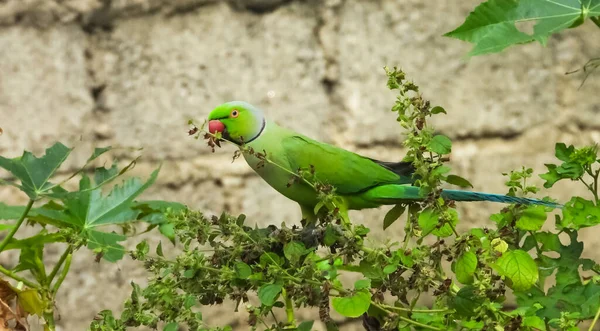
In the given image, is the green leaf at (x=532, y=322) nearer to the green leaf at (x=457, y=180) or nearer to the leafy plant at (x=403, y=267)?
the leafy plant at (x=403, y=267)

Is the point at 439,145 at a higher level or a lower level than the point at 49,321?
higher

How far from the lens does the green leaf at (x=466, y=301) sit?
0.51 meters

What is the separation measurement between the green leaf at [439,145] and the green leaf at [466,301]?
0.34 ft

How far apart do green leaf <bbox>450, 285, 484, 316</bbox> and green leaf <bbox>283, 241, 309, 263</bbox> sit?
0.40 feet

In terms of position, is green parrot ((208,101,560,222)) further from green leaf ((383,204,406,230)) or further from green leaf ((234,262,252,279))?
green leaf ((234,262,252,279))

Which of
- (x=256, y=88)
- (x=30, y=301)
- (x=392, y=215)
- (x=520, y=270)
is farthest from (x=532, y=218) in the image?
(x=256, y=88)

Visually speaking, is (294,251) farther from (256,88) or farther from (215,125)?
(256,88)

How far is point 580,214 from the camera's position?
0.61 meters

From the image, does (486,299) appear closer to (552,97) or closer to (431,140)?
(431,140)

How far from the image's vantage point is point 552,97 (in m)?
1.24

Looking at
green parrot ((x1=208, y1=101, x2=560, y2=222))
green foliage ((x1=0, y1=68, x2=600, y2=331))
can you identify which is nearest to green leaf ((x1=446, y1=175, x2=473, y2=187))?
green foliage ((x1=0, y1=68, x2=600, y2=331))

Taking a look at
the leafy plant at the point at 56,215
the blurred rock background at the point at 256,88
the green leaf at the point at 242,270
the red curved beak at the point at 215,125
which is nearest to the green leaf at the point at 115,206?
the leafy plant at the point at 56,215

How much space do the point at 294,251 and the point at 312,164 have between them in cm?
24

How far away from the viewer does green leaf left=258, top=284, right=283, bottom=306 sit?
0.53m
